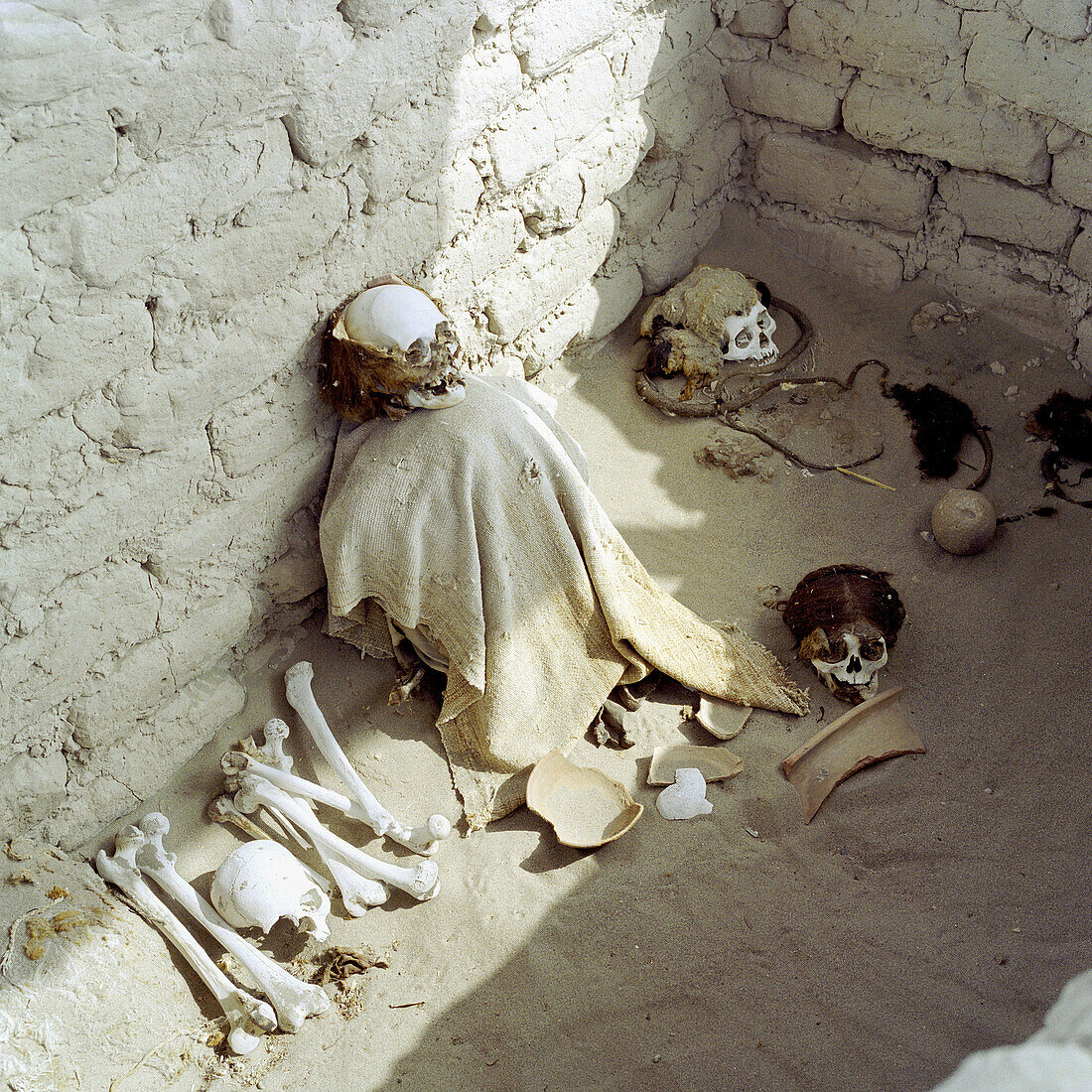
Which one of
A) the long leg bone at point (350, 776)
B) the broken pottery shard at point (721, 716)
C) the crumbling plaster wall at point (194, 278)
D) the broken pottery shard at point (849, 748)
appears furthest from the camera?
the broken pottery shard at point (721, 716)

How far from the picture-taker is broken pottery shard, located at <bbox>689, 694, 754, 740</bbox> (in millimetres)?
3262

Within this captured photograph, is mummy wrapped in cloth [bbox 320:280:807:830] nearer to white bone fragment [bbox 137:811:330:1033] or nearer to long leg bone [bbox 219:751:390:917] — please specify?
long leg bone [bbox 219:751:390:917]

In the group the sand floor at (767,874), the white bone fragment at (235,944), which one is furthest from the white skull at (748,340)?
the white bone fragment at (235,944)

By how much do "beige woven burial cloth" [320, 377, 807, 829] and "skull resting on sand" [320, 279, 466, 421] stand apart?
0.08 metres

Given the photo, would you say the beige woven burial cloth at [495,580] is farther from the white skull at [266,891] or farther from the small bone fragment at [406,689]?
the white skull at [266,891]

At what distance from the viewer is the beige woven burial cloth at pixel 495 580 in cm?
311

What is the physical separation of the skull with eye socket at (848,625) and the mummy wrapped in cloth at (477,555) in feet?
0.53

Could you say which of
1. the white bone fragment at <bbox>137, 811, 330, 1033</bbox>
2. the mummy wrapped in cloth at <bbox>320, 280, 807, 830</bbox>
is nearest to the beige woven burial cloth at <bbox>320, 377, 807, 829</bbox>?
the mummy wrapped in cloth at <bbox>320, 280, 807, 830</bbox>

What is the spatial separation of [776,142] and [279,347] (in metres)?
2.93

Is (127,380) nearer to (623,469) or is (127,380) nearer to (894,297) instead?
(623,469)

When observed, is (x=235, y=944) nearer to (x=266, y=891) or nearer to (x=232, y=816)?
(x=266, y=891)

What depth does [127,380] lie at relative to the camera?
8.61ft

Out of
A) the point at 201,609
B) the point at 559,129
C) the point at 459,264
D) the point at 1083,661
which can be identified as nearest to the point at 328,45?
the point at 459,264

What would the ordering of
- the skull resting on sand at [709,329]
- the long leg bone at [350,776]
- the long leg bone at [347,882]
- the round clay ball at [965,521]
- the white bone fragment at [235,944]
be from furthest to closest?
the skull resting on sand at [709,329]
the round clay ball at [965,521]
the long leg bone at [350,776]
the long leg bone at [347,882]
the white bone fragment at [235,944]
